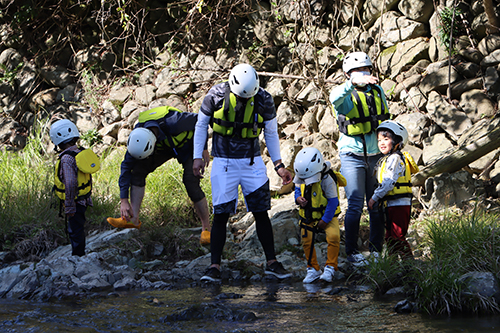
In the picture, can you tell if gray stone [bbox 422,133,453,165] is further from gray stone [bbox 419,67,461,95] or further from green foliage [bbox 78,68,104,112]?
green foliage [bbox 78,68,104,112]

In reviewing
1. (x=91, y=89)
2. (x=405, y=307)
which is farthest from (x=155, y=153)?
(x=91, y=89)

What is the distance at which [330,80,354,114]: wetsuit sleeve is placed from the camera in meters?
4.20

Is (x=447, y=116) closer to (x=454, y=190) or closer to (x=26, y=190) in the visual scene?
(x=454, y=190)

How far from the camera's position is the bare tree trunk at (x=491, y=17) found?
A: 20.5ft

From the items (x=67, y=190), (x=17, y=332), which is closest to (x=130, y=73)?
(x=67, y=190)

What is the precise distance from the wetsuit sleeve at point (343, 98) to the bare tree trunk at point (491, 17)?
127 inches

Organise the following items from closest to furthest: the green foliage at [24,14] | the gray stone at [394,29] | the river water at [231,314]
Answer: the river water at [231,314] < the gray stone at [394,29] < the green foliage at [24,14]

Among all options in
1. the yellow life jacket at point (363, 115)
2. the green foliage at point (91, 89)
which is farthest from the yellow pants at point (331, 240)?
the green foliage at point (91, 89)

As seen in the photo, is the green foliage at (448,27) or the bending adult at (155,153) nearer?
the bending adult at (155,153)

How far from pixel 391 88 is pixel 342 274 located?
3.85 metres

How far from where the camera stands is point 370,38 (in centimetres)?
764

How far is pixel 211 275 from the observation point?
4266mm

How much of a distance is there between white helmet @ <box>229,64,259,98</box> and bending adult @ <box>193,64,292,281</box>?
28mm

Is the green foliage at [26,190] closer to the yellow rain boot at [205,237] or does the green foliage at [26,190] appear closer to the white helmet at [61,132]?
the white helmet at [61,132]
